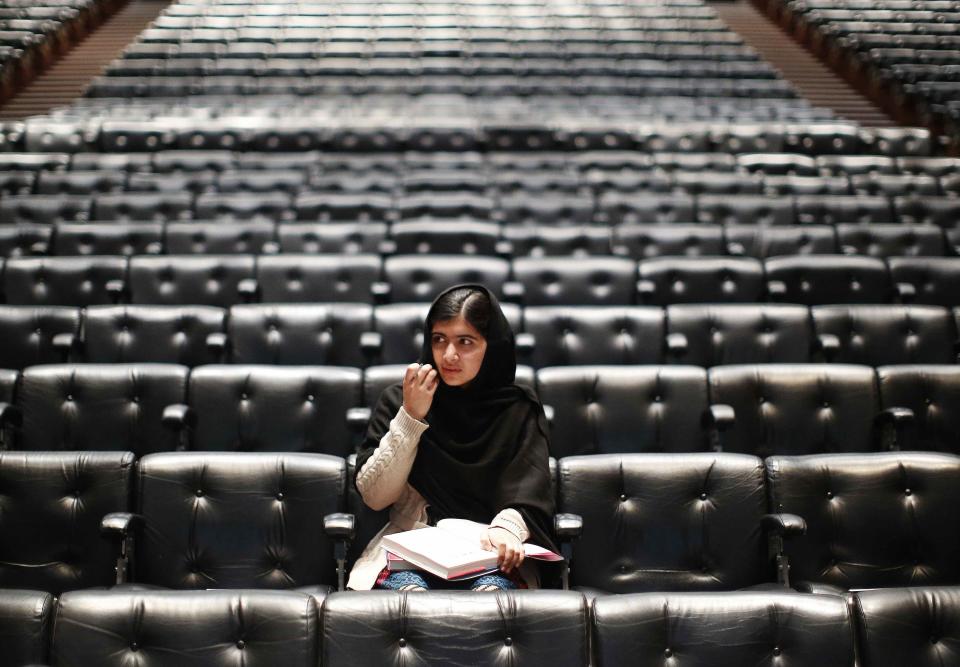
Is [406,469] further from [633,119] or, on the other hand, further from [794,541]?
[633,119]

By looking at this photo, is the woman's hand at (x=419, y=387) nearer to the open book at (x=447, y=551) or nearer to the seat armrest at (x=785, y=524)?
the open book at (x=447, y=551)

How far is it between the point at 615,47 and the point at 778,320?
327 cm

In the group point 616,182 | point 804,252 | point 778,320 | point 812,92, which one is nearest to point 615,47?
point 812,92

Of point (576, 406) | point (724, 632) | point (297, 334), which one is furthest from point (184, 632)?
point (297, 334)

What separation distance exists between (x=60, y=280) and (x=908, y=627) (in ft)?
6.06

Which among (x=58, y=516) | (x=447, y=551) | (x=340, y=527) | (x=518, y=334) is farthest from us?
(x=518, y=334)

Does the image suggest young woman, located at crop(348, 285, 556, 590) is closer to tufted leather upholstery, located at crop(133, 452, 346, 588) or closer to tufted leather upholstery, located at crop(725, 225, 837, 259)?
tufted leather upholstery, located at crop(133, 452, 346, 588)

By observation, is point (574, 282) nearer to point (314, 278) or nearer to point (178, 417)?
point (314, 278)

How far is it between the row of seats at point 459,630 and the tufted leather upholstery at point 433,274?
118 centimetres

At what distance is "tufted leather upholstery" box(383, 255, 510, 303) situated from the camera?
1.96 meters

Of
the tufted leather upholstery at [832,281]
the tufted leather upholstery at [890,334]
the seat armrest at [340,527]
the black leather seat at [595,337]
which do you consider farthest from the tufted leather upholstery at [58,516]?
the tufted leather upholstery at [832,281]

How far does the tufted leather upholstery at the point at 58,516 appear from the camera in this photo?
3.67ft

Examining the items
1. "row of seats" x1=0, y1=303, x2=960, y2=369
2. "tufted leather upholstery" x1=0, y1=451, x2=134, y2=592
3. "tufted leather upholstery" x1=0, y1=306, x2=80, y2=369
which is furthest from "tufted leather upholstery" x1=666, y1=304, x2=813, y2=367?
"tufted leather upholstery" x1=0, y1=306, x2=80, y2=369

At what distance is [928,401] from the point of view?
1475 millimetres
